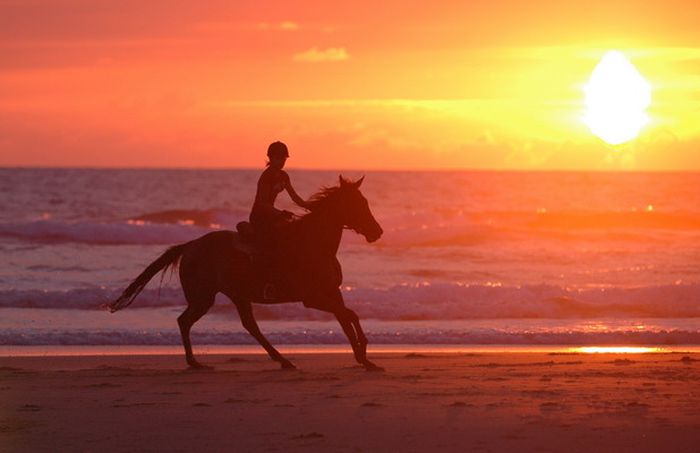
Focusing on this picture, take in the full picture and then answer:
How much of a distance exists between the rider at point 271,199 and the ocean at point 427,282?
3.69 meters

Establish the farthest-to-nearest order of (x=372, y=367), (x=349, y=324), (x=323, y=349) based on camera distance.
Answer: (x=323, y=349) < (x=349, y=324) < (x=372, y=367)

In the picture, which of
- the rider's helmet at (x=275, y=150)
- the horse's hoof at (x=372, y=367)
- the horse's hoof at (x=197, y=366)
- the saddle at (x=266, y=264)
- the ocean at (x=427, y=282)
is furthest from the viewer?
the ocean at (x=427, y=282)

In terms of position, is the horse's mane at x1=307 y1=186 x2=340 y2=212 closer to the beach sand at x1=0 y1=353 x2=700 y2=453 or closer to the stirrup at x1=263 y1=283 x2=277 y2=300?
the stirrup at x1=263 y1=283 x2=277 y2=300

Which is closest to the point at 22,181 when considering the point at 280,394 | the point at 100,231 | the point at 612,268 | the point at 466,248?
the point at 100,231

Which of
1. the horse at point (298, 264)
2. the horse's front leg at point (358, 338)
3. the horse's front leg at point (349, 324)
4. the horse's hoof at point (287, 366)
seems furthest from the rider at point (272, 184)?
the horse's hoof at point (287, 366)

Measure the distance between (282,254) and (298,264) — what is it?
19 cm

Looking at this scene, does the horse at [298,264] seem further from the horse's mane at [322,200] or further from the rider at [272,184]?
the rider at [272,184]

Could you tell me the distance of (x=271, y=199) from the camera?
11.0 metres

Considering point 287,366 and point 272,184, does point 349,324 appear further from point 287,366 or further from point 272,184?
point 272,184

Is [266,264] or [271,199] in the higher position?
[271,199]

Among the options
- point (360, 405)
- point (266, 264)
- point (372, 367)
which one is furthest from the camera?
point (266, 264)

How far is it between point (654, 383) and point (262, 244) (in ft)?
13.0

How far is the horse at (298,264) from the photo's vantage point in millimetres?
11172

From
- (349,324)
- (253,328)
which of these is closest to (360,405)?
(349,324)
